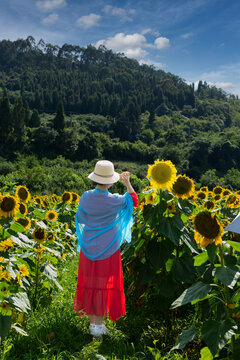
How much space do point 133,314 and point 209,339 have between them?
177 cm

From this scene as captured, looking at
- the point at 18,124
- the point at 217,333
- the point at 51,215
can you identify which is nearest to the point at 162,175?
the point at 217,333

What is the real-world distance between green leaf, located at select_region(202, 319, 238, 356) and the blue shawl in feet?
4.70

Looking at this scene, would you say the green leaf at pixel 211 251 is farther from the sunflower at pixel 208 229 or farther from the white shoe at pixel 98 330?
the white shoe at pixel 98 330

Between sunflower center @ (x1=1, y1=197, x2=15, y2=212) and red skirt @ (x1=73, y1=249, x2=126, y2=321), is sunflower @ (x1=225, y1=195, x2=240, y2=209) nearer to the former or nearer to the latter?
red skirt @ (x1=73, y1=249, x2=126, y2=321)

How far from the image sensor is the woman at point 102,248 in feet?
10.3

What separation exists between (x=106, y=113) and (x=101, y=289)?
80.4 meters

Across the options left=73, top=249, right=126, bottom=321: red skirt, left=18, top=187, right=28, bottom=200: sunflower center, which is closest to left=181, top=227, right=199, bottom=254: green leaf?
left=73, top=249, right=126, bottom=321: red skirt

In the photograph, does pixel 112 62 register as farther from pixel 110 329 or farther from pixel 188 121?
pixel 110 329

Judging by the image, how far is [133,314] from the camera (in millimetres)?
3410

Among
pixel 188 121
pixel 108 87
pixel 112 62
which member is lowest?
A: pixel 188 121

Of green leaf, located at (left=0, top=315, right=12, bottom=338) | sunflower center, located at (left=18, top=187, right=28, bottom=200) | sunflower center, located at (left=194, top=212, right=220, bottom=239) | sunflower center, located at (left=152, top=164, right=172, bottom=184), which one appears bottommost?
green leaf, located at (left=0, top=315, right=12, bottom=338)

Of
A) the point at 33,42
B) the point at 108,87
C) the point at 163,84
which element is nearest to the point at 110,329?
the point at 108,87

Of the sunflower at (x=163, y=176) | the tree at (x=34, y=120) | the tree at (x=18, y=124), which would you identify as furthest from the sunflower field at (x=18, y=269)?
the tree at (x=34, y=120)

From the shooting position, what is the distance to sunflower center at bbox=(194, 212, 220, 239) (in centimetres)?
190
